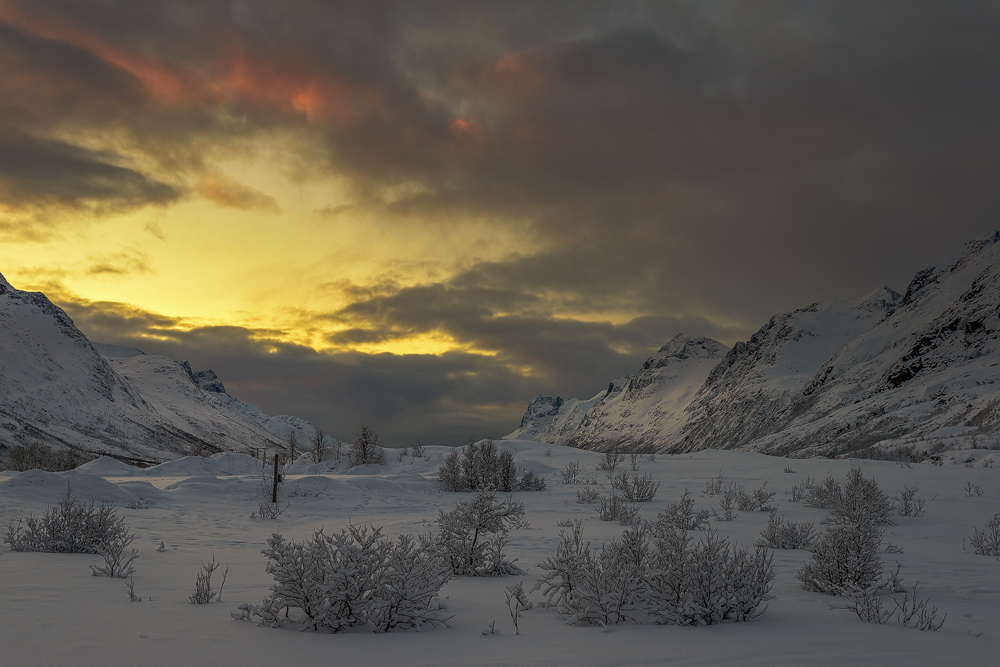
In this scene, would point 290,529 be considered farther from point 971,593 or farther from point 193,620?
point 971,593

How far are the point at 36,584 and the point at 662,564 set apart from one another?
561 centimetres

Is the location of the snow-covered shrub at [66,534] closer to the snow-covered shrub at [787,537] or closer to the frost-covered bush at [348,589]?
the frost-covered bush at [348,589]

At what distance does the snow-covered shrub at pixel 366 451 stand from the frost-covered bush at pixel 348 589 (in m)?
21.4

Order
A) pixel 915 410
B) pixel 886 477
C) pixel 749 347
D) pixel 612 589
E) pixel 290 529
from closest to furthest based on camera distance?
1. pixel 612 589
2. pixel 290 529
3. pixel 886 477
4. pixel 915 410
5. pixel 749 347

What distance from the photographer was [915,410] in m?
50.7

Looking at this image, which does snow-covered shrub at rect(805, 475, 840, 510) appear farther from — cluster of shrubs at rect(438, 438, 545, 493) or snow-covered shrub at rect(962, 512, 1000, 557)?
cluster of shrubs at rect(438, 438, 545, 493)

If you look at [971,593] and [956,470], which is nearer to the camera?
[971,593]

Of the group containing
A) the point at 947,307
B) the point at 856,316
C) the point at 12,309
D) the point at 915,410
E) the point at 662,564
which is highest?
the point at 12,309

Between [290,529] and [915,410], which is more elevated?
[915,410]

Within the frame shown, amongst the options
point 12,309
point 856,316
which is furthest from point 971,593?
point 12,309

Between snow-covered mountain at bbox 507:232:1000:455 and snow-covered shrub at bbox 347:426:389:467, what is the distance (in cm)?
2524

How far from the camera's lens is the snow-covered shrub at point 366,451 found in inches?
1005

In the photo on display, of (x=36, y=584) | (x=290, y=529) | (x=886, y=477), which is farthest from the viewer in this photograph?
(x=886, y=477)

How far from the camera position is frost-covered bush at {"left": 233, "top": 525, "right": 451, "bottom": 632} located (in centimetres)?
424
